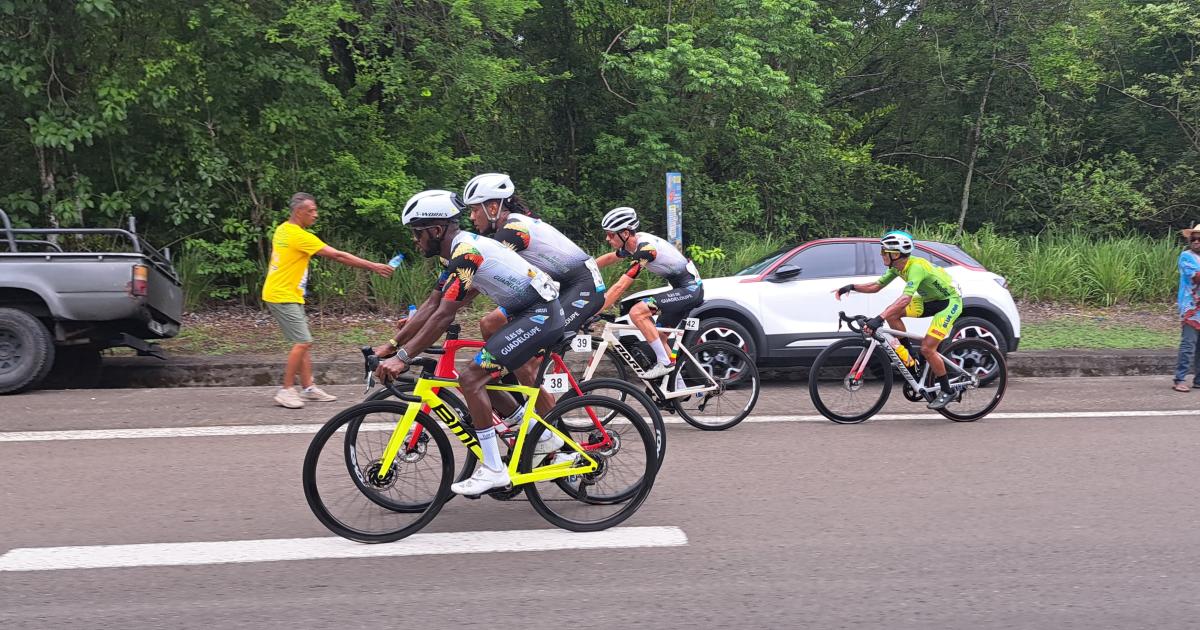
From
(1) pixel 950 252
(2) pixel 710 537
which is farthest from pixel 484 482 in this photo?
(1) pixel 950 252

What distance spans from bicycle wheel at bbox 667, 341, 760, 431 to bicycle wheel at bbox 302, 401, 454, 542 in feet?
10.6

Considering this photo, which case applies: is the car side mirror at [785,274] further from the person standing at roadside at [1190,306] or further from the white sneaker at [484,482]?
the white sneaker at [484,482]

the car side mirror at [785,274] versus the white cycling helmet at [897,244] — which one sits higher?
the white cycling helmet at [897,244]

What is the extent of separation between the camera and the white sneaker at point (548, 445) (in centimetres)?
526

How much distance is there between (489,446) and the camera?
5129mm

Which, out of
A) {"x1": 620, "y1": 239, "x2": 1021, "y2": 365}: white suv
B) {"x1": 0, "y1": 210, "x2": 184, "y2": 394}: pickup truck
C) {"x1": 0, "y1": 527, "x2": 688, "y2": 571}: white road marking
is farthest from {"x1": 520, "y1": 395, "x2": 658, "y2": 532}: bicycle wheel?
{"x1": 0, "y1": 210, "x2": 184, "y2": 394}: pickup truck

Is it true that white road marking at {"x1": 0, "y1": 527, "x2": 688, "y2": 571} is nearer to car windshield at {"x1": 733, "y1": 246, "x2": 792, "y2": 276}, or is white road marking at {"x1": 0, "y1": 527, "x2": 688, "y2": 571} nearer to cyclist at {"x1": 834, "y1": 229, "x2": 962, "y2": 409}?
cyclist at {"x1": 834, "y1": 229, "x2": 962, "y2": 409}

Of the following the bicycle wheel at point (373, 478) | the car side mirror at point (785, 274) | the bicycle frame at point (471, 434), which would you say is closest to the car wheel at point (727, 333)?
the car side mirror at point (785, 274)

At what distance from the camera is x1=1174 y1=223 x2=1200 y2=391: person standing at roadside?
959 cm

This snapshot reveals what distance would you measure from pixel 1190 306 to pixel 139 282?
10.4 meters

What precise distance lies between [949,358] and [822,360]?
1142 millimetres

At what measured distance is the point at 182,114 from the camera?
13289 millimetres

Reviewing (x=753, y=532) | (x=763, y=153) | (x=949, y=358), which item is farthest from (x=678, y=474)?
(x=763, y=153)

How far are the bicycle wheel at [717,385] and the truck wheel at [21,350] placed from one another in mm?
6024
